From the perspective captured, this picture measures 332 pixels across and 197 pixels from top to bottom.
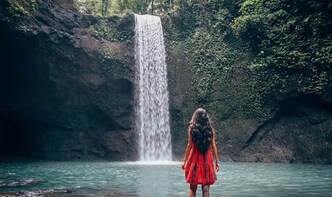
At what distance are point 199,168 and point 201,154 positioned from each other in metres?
0.24

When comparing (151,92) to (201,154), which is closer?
(201,154)

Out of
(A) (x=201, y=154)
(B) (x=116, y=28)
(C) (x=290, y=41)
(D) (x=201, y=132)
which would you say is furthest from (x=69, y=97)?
(D) (x=201, y=132)

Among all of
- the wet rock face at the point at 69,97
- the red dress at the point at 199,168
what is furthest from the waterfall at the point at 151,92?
the red dress at the point at 199,168

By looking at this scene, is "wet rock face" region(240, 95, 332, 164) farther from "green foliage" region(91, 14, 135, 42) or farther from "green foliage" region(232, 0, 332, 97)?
"green foliage" region(91, 14, 135, 42)

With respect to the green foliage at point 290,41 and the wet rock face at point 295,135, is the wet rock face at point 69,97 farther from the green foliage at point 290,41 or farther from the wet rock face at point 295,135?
the green foliage at point 290,41

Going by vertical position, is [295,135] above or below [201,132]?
above

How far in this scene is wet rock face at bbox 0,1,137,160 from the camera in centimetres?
2367

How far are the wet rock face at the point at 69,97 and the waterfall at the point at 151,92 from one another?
650 mm

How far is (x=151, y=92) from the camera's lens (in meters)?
25.4

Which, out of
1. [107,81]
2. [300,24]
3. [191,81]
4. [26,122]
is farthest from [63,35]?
[300,24]

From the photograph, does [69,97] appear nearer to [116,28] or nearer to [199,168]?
[116,28]

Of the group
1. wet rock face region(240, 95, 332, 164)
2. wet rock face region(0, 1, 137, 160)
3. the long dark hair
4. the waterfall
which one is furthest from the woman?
wet rock face region(0, 1, 137, 160)

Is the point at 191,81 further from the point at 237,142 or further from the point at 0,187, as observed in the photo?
the point at 0,187

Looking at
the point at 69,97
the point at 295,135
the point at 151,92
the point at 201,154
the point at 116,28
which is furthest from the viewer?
the point at 116,28
